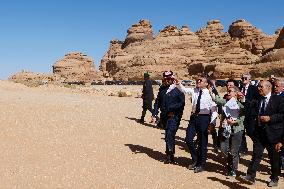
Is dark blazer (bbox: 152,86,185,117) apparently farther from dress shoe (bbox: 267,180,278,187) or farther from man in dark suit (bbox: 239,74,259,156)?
dress shoe (bbox: 267,180,278,187)

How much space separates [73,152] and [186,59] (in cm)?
9524

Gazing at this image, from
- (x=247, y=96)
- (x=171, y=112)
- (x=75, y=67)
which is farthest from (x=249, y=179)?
(x=75, y=67)

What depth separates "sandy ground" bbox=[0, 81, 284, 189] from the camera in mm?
6949

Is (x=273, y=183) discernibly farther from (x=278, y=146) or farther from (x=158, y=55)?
(x=158, y=55)

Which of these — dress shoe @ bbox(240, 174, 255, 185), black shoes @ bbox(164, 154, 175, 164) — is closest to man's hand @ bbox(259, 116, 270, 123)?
dress shoe @ bbox(240, 174, 255, 185)

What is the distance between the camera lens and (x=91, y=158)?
8469mm

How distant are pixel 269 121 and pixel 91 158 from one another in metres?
3.64

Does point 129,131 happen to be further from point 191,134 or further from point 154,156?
point 191,134

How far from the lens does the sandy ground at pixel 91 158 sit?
6.95 meters

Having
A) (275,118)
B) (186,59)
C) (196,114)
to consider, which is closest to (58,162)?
(196,114)

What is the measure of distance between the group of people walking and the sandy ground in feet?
1.25

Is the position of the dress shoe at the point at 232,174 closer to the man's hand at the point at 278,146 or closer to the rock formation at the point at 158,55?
the man's hand at the point at 278,146

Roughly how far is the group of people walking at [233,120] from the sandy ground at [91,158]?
382 millimetres

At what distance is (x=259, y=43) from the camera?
104438 millimetres
